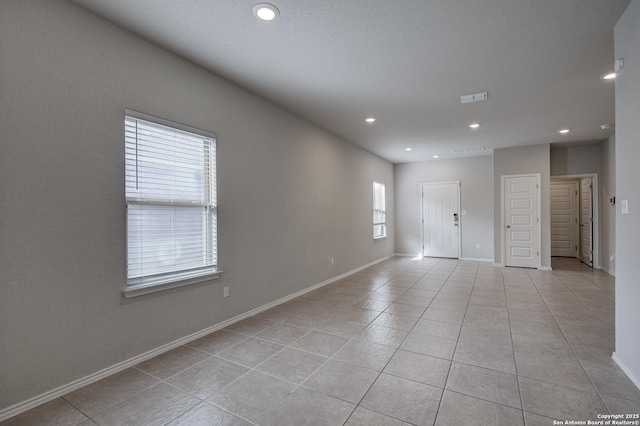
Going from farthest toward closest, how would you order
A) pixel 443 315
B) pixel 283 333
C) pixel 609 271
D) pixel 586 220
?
pixel 586 220 → pixel 609 271 → pixel 443 315 → pixel 283 333

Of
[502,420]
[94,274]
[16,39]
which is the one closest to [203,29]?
[16,39]

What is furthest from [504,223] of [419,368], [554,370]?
[419,368]

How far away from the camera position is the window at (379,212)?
738 cm

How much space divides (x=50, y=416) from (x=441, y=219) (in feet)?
26.3

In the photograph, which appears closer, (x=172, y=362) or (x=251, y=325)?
(x=172, y=362)

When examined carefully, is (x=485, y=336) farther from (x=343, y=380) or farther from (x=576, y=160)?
(x=576, y=160)

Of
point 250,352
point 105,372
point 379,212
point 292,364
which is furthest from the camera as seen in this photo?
point 379,212

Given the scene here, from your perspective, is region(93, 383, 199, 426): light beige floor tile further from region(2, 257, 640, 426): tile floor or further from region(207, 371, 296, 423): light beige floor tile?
region(207, 371, 296, 423): light beige floor tile

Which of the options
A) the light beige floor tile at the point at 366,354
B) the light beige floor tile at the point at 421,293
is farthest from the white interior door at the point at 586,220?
the light beige floor tile at the point at 366,354

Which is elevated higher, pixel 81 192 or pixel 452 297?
pixel 81 192

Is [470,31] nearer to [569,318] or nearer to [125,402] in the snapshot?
[569,318]

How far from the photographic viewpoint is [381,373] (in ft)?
7.36

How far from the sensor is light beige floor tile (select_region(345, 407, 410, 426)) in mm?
1697

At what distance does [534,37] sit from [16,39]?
148 inches
